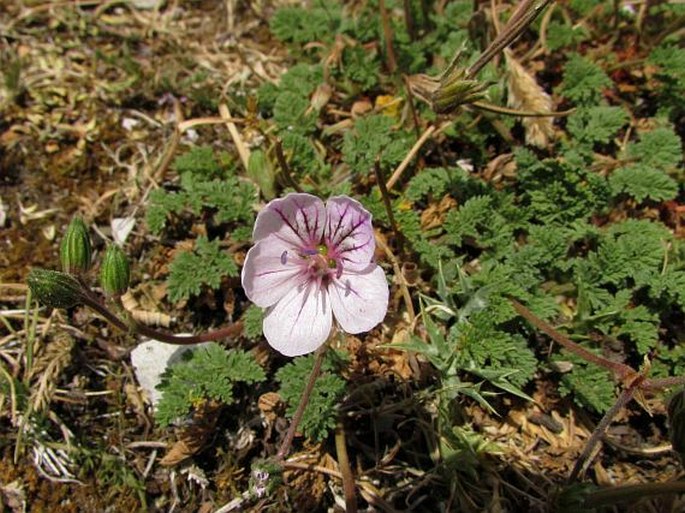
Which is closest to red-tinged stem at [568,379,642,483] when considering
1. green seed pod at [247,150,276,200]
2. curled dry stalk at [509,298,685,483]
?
curled dry stalk at [509,298,685,483]

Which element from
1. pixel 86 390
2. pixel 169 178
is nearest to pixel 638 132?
pixel 169 178

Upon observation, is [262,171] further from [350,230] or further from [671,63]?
[671,63]

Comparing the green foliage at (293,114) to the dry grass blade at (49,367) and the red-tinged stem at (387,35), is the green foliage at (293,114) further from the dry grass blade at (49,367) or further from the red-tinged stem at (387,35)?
the dry grass blade at (49,367)

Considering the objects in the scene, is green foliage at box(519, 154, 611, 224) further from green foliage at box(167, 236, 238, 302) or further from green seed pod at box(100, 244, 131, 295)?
green seed pod at box(100, 244, 131, 295)

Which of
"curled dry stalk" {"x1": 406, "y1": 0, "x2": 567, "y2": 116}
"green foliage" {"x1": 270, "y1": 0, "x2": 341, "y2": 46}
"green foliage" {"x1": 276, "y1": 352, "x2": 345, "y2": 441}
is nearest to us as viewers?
"curled dry stalk" {"x1": 406, "y1": 0, "x2": 567, "y2": 116}

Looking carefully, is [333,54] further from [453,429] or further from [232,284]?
[453,429]

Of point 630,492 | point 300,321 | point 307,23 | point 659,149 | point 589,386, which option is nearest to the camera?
point 630,492

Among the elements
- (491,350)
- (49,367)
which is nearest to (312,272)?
(491,350)
